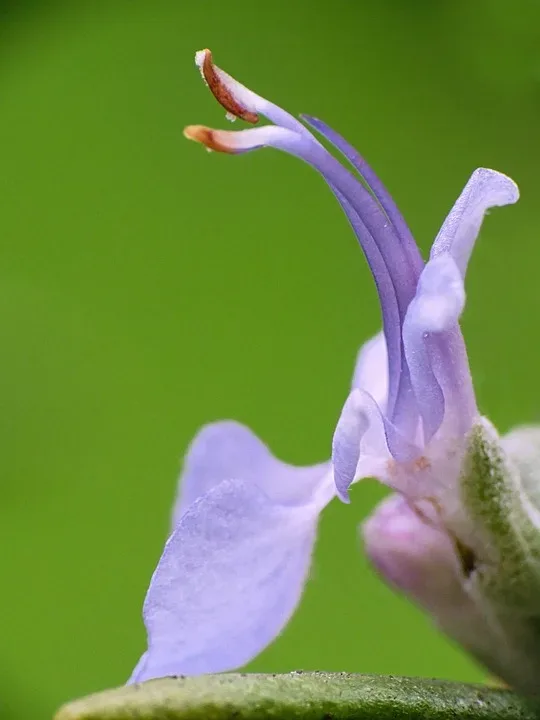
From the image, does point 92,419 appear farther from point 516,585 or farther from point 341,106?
point 516,585

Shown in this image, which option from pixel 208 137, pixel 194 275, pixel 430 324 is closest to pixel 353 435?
pixel 430 324

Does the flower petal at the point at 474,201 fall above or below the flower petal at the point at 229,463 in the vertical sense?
above

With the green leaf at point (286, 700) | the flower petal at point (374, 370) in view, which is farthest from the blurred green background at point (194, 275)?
the green leaf at point (286, 700)

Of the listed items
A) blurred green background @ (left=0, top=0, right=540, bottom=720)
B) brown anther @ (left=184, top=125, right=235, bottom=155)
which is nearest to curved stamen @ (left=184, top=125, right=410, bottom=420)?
brown anther @ (left=184, top=125, right=235, bottom=155)

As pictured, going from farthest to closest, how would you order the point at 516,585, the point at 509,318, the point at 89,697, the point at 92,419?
the point at 509,318
the point at 92,419
the point at 516,585
the point at 89,697

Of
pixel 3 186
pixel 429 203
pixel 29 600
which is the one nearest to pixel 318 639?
pixel 29 600

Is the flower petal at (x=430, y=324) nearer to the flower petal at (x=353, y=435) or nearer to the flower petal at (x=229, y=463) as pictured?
the flower petal at (x=353, y=435)
